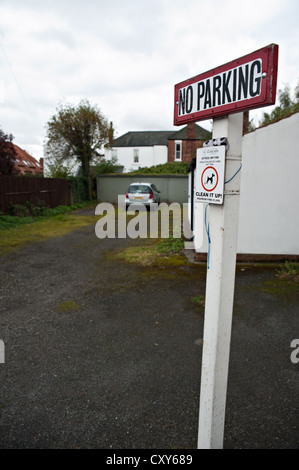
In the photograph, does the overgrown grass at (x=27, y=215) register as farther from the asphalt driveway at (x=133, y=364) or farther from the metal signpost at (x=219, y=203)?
the metal signpost at (x=219, y=203)

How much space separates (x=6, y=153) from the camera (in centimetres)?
1546

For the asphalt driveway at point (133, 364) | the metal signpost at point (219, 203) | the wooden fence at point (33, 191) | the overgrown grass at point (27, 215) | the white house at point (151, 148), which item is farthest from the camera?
the white house at point (151, 148)

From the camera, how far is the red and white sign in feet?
4.97

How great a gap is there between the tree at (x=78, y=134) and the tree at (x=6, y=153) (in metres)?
4.92

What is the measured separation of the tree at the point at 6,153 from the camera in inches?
603

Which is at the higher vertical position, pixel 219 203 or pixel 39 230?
pixel 219 203

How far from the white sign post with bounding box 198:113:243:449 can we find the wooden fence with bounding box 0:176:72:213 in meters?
12.8

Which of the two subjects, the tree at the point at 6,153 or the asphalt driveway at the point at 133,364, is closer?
the asphalt driveway at the point at 133,364

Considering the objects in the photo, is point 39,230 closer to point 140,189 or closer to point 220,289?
point 140,189

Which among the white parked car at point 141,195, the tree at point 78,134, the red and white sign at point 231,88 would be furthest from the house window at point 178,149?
the red and white sign at point 231,88

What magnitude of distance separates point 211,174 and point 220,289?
710mm

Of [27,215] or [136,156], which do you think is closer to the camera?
[27,215]

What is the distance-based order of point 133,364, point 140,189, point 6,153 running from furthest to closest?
point 140,189
point 6,153
point 133,364

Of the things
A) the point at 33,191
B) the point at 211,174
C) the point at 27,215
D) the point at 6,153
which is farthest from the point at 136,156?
the point at 211,174
